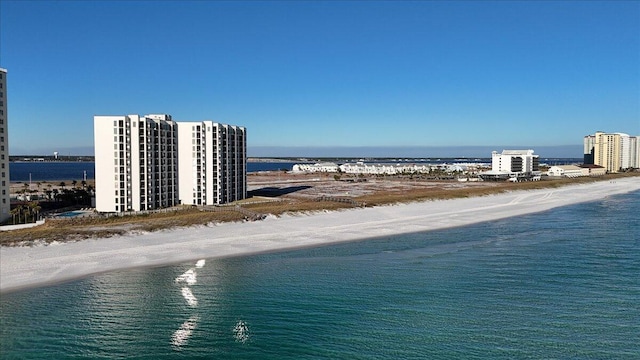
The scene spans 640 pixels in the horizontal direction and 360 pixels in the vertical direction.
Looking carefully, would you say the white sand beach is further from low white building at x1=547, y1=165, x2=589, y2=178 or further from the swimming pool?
low white building at x1=547, y1=165, x2=589, y2=178

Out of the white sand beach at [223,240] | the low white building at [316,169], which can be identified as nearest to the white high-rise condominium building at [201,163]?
the white sand beach at [223,240]

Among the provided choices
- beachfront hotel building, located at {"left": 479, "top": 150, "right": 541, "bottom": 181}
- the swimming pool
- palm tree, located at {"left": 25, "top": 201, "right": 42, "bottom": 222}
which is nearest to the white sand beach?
palm tree, located at {"left": 25, "top": 201, "right": 42, "bottom": 222}

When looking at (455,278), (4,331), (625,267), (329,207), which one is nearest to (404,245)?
(455,278)

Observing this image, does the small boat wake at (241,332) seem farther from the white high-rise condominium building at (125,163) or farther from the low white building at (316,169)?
the low white building at (316,169)

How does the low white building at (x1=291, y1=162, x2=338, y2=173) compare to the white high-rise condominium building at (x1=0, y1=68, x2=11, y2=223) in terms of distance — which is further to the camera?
the low white building at (x1=291, y1=162, x2=338, y2=173)

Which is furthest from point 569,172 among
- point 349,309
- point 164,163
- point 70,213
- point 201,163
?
point 349,309

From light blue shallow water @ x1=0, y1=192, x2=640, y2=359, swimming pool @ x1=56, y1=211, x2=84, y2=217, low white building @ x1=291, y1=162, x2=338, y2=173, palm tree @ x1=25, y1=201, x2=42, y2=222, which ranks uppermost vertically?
low white building @ x1=291, y1=162, x2=338, y2=173

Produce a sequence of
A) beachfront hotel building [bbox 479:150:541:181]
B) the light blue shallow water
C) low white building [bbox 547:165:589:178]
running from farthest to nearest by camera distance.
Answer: low white building [bbox 547:165:589:178] → beachfront hotel building [bbox 479:150:541:181] → the light blue shallow water
